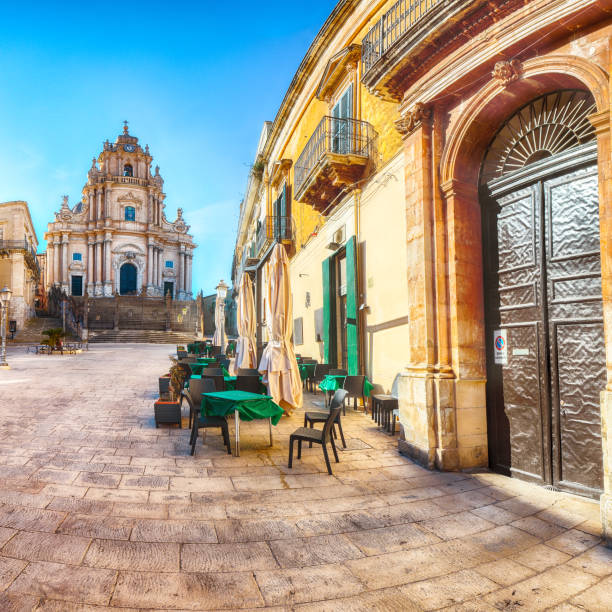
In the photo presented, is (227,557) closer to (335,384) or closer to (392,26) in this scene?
(335,384)

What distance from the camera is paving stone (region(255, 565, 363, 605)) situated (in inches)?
104

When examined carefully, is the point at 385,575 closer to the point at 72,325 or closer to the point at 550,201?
the point at 550,201

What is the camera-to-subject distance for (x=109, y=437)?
6.41m

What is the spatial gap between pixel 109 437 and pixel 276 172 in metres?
12.5

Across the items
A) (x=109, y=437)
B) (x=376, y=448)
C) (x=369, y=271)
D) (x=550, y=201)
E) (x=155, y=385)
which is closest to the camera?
(x=550, y=201)

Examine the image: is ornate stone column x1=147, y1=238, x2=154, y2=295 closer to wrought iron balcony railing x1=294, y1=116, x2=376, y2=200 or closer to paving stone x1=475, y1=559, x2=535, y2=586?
wrought iron balcony railing x1=294, y1=116, x2=376, y2=200

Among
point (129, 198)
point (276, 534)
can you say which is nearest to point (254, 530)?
point (276, 534)

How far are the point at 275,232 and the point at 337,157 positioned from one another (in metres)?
7.92

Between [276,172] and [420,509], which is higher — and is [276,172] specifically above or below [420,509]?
above

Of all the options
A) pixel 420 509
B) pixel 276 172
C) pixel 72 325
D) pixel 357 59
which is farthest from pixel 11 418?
pixel 72 325

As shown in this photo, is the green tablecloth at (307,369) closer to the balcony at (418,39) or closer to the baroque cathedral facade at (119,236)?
the balcony at (418,39)

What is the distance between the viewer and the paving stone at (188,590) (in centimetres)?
255

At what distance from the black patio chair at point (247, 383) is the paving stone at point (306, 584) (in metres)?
4.89

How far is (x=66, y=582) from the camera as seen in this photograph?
271 centimetres
